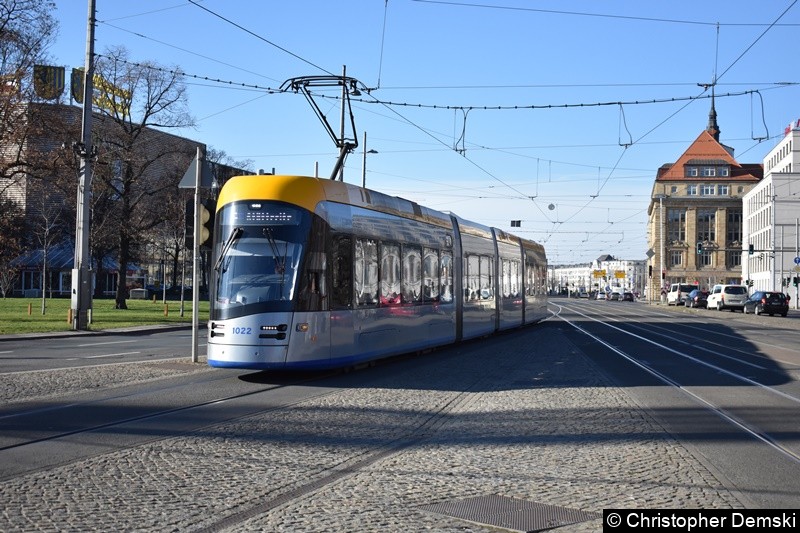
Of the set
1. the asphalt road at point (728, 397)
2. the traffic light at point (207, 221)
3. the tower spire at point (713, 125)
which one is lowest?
the asphalt road at point (728, 397)

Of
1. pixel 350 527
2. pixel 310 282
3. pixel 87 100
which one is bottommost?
pixel 350 527

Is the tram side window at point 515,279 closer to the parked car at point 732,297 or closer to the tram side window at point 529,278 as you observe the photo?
the tram side window at point 529,278

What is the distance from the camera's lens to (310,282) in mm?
14539

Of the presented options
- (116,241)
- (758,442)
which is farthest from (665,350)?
(116,241)

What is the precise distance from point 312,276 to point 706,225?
374ft

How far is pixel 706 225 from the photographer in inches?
4717

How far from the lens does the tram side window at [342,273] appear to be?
15.3m

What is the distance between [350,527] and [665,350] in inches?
786

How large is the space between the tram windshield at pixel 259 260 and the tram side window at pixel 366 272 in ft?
6.13

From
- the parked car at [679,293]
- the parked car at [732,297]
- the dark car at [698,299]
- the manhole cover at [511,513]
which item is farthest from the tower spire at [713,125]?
the manhole cover at [511,513]

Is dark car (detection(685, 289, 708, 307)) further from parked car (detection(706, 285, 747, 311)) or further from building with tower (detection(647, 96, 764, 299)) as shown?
building with tower (detection(647, 96, 764, 299))

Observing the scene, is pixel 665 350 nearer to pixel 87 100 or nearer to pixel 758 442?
pixel 758 442

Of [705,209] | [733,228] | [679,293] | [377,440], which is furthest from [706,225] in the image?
[377,440]

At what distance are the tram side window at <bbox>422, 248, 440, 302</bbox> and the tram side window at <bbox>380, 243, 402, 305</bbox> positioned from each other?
1740 mm
